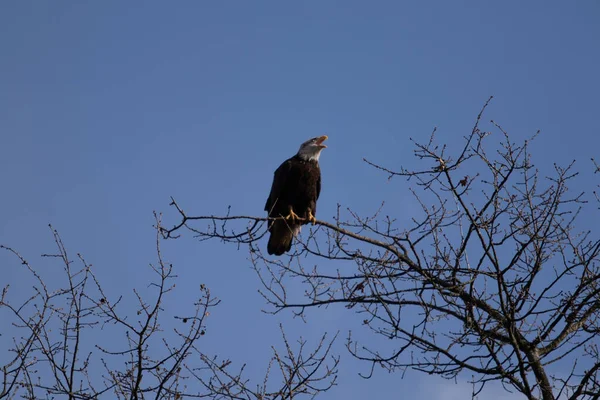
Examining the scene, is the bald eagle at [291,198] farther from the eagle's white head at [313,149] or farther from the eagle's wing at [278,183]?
the eagle's white head at [313,149]

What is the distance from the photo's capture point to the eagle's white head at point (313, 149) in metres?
8.09

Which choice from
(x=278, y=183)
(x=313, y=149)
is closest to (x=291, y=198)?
(x=278, y=183)

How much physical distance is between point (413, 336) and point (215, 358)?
5.00 feet

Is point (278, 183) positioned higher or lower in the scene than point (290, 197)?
higher

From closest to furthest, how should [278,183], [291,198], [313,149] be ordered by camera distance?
[291,198] < [278,183] < [313,149]

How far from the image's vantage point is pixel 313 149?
26.7 feet

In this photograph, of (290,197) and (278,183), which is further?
(278,183)

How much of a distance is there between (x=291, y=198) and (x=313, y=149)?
2.44ft

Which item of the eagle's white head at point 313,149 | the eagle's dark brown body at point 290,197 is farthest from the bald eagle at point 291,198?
the eagle's white head at point 313,149

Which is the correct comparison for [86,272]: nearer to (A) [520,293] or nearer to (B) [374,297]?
(B) [374,297]

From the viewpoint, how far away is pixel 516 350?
4.61 metres

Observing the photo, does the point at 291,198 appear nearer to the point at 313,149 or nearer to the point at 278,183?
Answer: the point at 278,183

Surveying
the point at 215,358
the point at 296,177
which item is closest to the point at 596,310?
the point at 215,358

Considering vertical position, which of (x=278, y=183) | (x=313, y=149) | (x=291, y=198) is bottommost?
(x=291, y=198)
